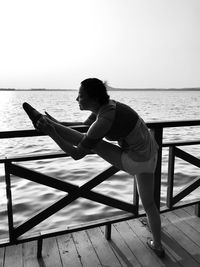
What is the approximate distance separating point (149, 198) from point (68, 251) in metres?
0.89

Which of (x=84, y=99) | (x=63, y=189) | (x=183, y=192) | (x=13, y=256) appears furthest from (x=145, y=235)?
(x=84, y=99)

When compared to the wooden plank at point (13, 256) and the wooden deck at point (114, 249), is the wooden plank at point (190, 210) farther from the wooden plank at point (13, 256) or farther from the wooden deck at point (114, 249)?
the wooden plank at point (13, 256)

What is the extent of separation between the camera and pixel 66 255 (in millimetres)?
2520

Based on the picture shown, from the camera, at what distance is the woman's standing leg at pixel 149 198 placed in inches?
89.1

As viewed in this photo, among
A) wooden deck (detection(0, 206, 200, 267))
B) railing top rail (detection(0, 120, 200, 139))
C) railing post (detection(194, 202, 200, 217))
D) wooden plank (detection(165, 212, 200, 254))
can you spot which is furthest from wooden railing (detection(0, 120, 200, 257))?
railing post (detection(194, 202, 200, 217))

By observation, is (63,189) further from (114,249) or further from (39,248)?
(114,249)

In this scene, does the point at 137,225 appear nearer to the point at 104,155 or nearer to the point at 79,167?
the point at 104,155

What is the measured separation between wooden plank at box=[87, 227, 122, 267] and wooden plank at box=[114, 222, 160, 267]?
190 mm

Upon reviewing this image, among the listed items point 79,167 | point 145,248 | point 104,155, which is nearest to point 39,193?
point 79,167

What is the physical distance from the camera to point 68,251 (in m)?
2.58

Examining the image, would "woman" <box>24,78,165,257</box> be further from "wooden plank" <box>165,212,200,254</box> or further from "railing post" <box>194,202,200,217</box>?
"railing post" <box>194,202,200,217</box>

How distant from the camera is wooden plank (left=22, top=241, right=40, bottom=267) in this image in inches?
94.5

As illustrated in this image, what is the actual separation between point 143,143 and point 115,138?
22 cm

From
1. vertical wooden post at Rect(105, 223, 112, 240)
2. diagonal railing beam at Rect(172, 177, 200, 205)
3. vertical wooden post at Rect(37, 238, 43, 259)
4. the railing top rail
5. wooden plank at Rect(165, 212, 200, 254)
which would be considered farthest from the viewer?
diagonal railing beam at Rect(172, 177, 200, 205)
